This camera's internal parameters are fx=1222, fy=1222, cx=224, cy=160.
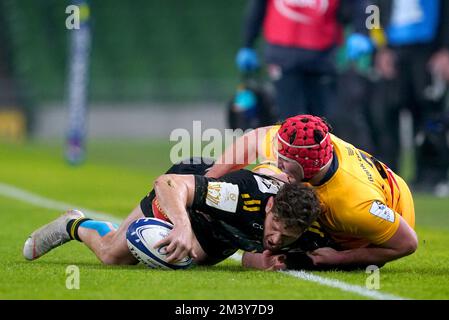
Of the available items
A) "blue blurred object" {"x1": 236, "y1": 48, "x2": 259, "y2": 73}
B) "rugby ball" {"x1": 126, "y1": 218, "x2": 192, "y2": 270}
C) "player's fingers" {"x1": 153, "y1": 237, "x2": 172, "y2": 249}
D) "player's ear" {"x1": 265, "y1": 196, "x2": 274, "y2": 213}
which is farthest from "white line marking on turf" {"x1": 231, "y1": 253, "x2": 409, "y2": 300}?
"blue blurred object" {"x1": 236, "y1": 48, "x2": 259, "y2": 73}

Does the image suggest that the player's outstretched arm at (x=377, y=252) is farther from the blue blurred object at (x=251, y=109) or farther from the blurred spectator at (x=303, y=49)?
the blue blurred object at (x=251, y=109)

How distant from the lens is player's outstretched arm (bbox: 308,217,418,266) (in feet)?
24.7

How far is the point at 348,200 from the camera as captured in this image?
7.32 metres

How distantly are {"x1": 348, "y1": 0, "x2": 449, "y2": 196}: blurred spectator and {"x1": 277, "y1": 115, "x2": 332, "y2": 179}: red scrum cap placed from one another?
7045 millimetres

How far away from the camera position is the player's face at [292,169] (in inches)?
292

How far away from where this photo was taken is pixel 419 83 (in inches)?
571

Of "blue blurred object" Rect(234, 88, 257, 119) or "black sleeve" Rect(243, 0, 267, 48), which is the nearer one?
"black sleeve" Rect(243, 0, 267, 48)

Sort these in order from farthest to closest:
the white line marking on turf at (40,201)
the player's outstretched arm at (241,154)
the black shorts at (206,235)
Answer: the white line marking on turf at (40,201)
the player's outstretched arm at (241,154)
the black shorts at (206,235)

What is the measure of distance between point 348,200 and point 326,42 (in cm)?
661

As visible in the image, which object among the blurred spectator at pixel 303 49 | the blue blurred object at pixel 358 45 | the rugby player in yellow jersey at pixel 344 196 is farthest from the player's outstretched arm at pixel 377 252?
the blue blurred object at pixel 358 45

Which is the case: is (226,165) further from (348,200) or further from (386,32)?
(386,32)

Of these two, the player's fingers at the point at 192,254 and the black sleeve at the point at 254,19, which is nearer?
the player's fingers at the point at 192,254

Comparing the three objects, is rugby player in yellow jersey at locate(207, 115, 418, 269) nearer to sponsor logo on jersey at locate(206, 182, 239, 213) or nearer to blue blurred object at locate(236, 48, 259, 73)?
sponsor logo on jersey at locate(206, 182, 239, 213)
